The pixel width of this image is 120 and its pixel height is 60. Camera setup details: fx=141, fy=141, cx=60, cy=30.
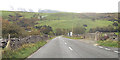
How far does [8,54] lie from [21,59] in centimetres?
122

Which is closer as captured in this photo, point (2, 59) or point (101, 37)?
point (2, 59)

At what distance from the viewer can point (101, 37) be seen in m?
28.6

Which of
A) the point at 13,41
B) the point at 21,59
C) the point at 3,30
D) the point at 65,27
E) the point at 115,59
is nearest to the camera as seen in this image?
the point at 115,59

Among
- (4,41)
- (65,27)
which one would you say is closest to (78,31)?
(65,27)

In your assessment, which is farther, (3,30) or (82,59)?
(3,30)

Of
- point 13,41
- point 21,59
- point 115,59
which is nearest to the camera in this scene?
point 115,59

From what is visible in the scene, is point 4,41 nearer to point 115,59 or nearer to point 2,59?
point 2,59

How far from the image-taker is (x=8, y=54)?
977 centimetres

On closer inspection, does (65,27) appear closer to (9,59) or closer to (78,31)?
(78,31)

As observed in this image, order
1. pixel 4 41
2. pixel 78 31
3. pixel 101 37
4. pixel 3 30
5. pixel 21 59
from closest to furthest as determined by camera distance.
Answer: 1. pixel 21 59
2. pixel 4 41
3. pixel 3 30
4. pixel 101 37
5. pixel 78 31

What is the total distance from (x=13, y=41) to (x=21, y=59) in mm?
4218

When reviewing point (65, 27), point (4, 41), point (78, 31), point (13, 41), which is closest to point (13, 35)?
point (4, 41)

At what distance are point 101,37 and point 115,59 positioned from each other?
819 inches

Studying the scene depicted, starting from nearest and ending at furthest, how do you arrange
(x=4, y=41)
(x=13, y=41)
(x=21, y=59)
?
(x=21, y=59), (x=13, y=41), (x=4, y=41)
